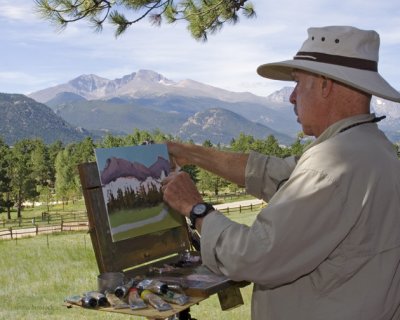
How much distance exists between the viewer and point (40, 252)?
74.3 feet

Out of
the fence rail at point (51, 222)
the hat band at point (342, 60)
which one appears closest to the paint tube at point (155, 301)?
the hat band at point (342, 60)

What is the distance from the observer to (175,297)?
3324 mm

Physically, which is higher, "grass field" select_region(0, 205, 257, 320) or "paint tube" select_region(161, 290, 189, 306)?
"paint tube" select_region(161, 290, 189, 306)

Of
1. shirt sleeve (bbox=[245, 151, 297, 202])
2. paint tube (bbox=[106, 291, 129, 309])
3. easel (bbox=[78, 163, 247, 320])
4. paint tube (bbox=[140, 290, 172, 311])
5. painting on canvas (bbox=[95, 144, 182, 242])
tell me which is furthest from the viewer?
shirt sleeve (bbox=[245, 151, 297, 202])

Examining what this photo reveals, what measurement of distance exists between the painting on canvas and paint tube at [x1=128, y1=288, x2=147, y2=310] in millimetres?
536

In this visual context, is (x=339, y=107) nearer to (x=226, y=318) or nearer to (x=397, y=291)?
(x=397, y=291)

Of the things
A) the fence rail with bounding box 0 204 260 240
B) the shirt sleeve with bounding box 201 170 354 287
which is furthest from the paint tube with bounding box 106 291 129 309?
the fence rail with bounding box 0 204 260 240

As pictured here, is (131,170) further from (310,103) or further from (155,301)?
(310,103)

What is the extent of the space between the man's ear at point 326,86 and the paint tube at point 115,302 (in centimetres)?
168

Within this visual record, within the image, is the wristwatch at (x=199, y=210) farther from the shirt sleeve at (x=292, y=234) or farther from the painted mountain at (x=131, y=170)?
the painted mountain at (x=131, y=170)

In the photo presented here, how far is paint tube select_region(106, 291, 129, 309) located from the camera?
3.31 metres

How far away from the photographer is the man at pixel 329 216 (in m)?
2.46

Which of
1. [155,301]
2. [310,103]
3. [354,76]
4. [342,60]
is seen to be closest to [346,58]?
[342,60]

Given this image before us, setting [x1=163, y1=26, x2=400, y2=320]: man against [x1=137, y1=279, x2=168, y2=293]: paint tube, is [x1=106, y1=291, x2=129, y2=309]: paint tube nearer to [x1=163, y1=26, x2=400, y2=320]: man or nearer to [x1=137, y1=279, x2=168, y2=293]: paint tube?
[x1=137, y1=279, x2=168, y2=293]: paint tube
